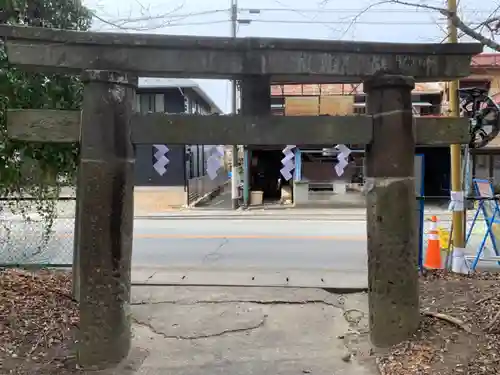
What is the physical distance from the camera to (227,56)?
422 centimetres

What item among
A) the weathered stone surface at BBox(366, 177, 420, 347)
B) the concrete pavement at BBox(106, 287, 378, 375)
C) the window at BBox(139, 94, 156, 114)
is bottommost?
the concrete pavement at BBox(106, 287, 378, 375)

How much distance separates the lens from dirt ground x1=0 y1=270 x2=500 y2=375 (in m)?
3.90

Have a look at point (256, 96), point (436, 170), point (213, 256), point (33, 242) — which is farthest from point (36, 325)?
point (436, 170)

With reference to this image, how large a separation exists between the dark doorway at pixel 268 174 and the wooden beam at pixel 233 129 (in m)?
→ 20.2

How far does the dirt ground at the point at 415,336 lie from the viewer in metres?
3.90

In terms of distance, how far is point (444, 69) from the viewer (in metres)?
4.41

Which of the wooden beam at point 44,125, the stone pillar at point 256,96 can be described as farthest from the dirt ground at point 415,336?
the stone pillar at point 256,96

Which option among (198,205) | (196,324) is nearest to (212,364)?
(196,324)

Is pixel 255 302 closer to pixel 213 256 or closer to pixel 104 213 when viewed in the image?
pixel 104 213

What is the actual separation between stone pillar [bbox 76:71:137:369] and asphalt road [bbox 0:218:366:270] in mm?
4627

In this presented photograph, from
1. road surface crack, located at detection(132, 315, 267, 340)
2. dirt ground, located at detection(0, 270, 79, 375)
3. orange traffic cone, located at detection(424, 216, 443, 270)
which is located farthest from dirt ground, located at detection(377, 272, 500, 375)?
dirt ground, located at detection(0, 270, 79, 375)

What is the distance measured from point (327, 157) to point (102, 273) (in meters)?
19.2

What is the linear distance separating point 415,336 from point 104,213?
9.66 feet

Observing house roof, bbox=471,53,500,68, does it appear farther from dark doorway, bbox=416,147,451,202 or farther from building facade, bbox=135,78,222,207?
building facade, bbox=135,78,222,207
